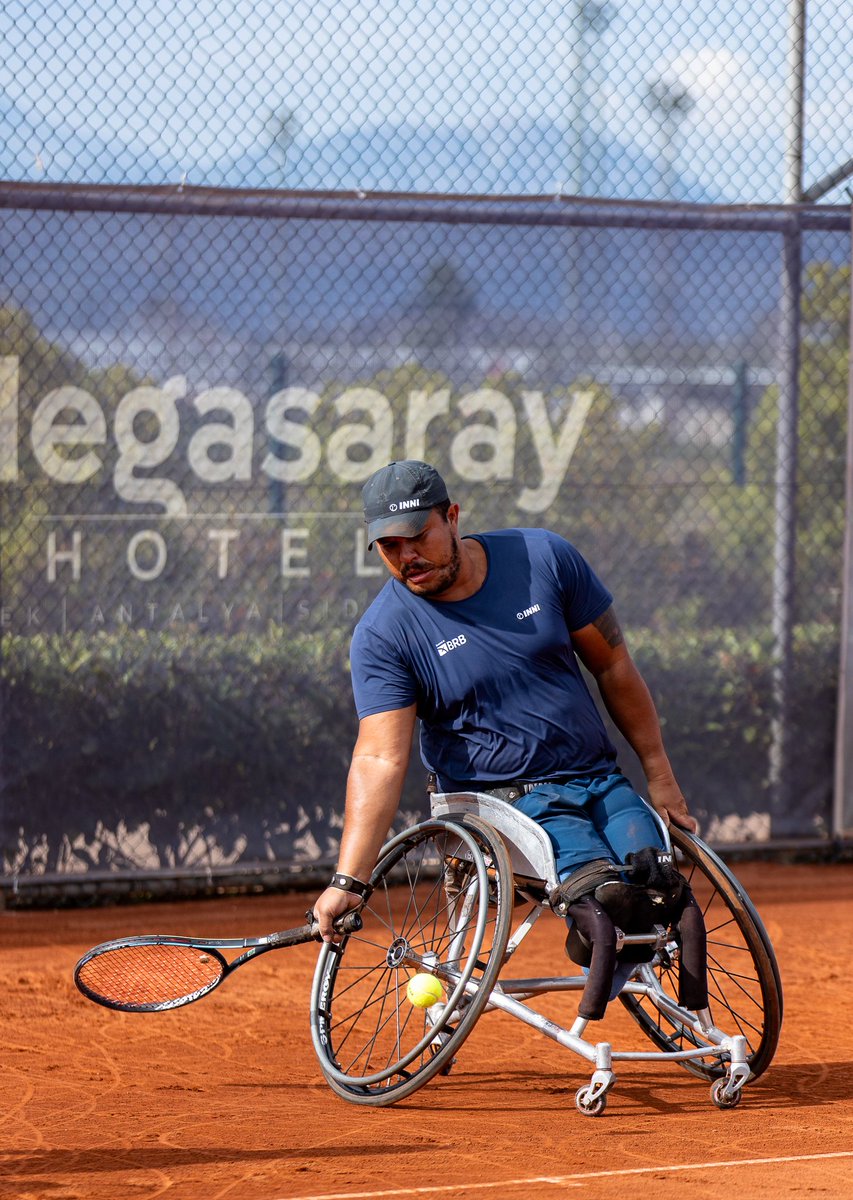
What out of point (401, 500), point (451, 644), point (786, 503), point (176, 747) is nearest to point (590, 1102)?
point (451, 644)

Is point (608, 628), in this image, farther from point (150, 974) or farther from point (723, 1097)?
point (150, 974)

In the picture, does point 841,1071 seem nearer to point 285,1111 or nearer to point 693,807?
point 285,1111

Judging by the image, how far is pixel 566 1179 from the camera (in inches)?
127

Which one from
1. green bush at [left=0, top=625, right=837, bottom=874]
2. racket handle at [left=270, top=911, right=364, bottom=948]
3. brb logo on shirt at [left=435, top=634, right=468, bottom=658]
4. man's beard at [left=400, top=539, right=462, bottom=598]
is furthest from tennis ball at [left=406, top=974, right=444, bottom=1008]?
green bush at [left=0, top=625, right=837, bottom=874]

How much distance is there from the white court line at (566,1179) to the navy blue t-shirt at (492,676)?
101 cm

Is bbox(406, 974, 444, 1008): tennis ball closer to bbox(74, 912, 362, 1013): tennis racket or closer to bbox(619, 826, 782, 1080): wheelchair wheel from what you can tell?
bbox(74, 912, 362, 1013): tennis racket

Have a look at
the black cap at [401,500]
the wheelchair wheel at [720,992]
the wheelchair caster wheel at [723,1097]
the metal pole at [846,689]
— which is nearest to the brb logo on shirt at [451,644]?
the black cap at [401,500]

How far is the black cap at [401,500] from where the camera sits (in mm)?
3830

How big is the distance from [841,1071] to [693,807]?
9.00 feet

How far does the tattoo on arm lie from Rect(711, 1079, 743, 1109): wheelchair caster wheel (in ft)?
3.80

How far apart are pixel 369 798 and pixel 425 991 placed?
0.51 m

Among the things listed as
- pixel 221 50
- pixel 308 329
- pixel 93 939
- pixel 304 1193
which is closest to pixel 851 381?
pixel 308 329

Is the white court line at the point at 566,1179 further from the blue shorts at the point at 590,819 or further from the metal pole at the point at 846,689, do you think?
the metal pole at the point at 846,689

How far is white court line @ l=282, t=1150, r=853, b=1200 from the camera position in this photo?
10.3 feet
